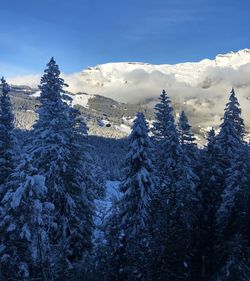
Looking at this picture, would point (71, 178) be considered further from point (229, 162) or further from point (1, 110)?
point (229, 162)

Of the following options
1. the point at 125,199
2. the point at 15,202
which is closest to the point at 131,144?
the point at 125,199

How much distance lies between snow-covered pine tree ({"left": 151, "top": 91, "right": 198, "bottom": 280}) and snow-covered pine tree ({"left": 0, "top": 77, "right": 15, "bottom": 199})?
35.1 ft

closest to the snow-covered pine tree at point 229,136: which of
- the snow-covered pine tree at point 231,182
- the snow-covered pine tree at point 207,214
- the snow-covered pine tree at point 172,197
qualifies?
the snow-covered pine tree at point 231,182

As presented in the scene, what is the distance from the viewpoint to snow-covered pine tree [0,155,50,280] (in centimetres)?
1966

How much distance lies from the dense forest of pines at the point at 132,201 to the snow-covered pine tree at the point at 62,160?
0.07 meters

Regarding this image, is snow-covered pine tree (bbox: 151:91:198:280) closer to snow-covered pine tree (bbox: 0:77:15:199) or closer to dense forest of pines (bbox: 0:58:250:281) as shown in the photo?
dense forest of pines (bbox: 0:58:250:281)

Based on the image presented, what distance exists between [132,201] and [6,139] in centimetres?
1063

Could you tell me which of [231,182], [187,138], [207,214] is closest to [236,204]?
[231,182]

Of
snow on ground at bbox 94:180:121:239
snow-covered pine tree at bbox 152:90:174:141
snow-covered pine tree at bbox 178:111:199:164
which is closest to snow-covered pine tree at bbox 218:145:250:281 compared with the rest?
snow-covered pine tree at bbox 178:111:199:164

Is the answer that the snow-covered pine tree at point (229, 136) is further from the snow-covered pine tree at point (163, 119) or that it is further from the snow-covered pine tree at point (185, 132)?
the snow-covered pine tree at point (163, 119)

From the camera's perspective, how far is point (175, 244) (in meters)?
23.8

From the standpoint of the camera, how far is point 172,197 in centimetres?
3023

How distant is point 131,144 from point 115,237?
281 inches

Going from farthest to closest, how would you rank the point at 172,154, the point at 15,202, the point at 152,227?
1. the point at 172,154
2. the point at 152,227
3. the point at 15,202
